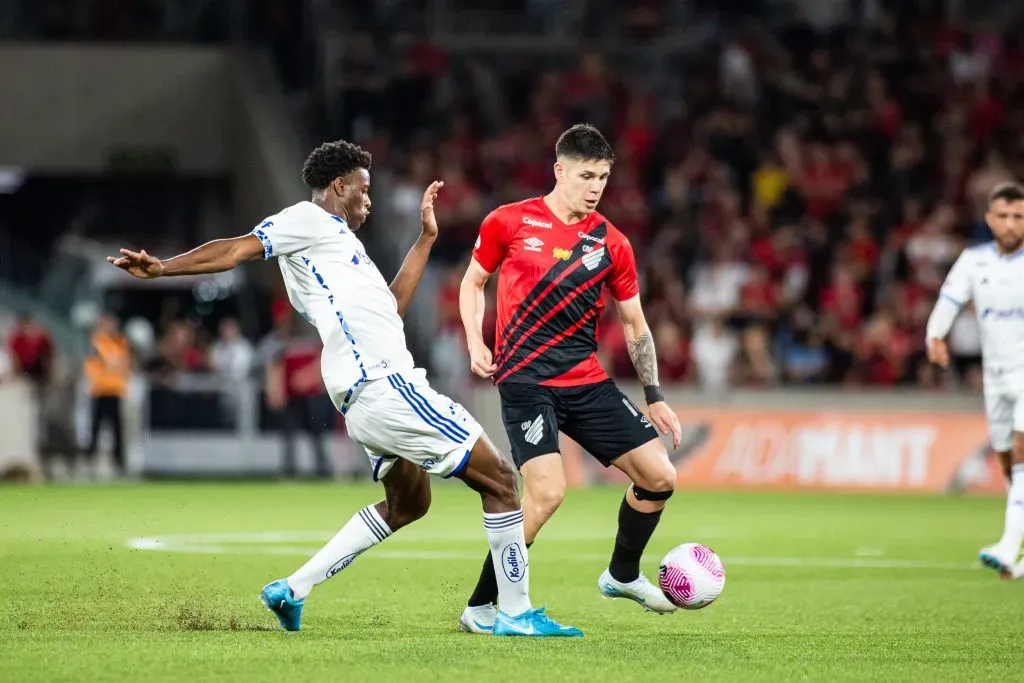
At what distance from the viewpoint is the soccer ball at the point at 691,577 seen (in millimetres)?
8234

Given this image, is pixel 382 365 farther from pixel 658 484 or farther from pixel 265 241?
pixel 658 484

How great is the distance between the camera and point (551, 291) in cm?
836

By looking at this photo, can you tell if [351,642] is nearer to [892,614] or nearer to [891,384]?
[892,614]

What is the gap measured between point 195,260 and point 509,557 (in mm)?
1945

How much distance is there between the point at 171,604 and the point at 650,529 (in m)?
2.50

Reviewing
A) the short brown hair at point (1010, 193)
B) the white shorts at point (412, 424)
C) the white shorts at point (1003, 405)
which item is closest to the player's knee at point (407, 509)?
the white shorts at point (412, 424)

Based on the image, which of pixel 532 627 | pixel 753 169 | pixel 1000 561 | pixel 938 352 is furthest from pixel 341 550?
pixel 753 169

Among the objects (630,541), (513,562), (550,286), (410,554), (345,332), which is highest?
(550,286)

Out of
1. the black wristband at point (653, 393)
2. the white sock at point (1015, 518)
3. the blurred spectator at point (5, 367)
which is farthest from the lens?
the blurred spectator at point (5, 367)

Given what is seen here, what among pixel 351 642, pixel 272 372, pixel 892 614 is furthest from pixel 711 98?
pixel 351 642

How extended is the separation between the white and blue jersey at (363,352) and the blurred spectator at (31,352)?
Answer: 1492 cm

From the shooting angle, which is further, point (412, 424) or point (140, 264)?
point (412, 424)

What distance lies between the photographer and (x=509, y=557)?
7695 millimetres

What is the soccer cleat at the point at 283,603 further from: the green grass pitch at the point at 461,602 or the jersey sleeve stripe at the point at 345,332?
the jersey sleeve stripe at the point at 345,332
